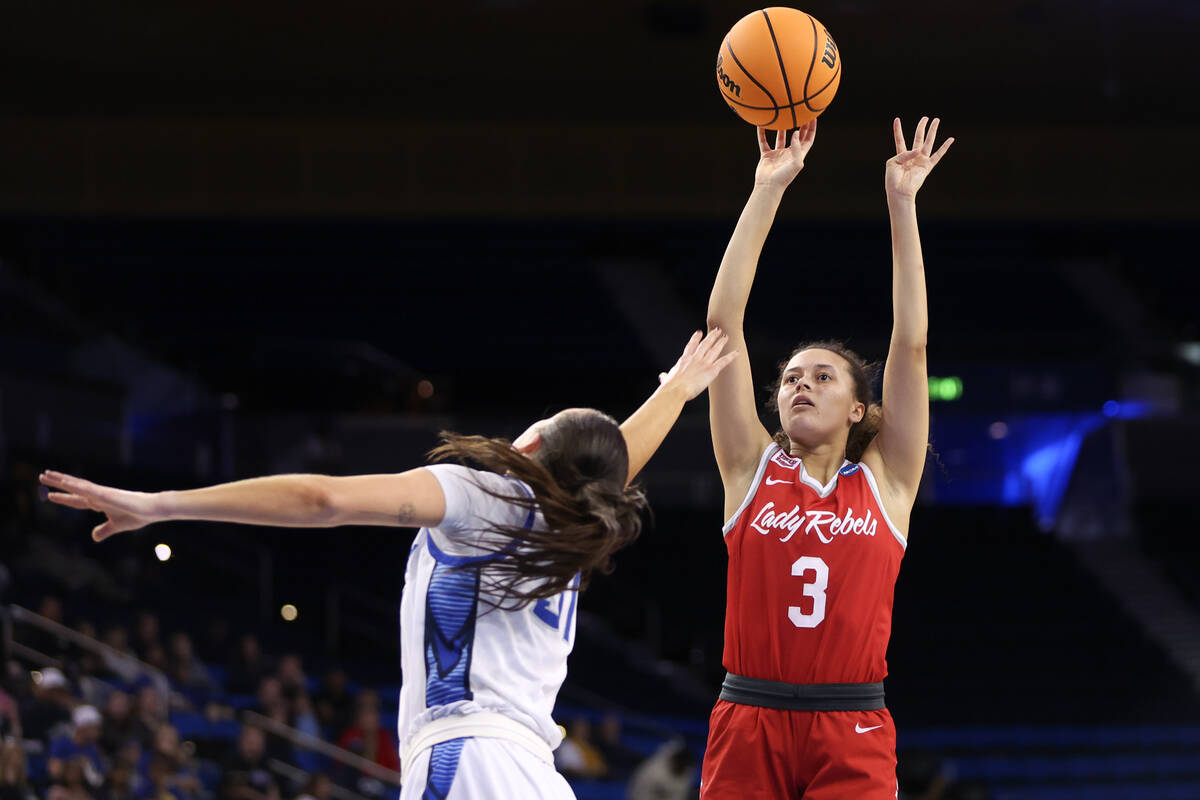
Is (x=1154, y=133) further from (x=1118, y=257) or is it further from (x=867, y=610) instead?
(x=867, y=610)

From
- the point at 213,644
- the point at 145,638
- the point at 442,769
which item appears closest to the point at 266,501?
the point at 442,769

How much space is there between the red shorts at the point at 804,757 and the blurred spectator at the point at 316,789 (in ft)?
18.2

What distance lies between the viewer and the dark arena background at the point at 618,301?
15.3 metres

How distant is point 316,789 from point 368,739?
4.63ft

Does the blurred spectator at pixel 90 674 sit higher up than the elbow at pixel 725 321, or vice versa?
the elbow at pixel 725 321

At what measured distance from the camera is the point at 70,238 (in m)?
20.5

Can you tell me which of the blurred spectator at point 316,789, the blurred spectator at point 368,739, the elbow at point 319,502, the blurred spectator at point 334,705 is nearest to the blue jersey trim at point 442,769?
the elbow at point 319,502

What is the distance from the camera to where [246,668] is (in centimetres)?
1104

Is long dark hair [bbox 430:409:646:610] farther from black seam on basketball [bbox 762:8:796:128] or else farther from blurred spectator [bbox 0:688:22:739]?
blurred spectator [bbox 0:688:22:739]

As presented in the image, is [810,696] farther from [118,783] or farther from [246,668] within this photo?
[246,668]

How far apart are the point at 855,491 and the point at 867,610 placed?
1.26 ft

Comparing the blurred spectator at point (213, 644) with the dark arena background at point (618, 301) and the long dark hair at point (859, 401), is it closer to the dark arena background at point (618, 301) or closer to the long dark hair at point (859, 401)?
the dark arena background at point (618, 301)

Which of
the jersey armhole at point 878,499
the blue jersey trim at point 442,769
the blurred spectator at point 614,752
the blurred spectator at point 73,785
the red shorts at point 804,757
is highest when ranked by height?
the jersey armhole at point 878,499

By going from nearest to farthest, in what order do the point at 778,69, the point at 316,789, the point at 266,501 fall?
the point at 266,501 → the point at 778,69 → the point at 316,789
